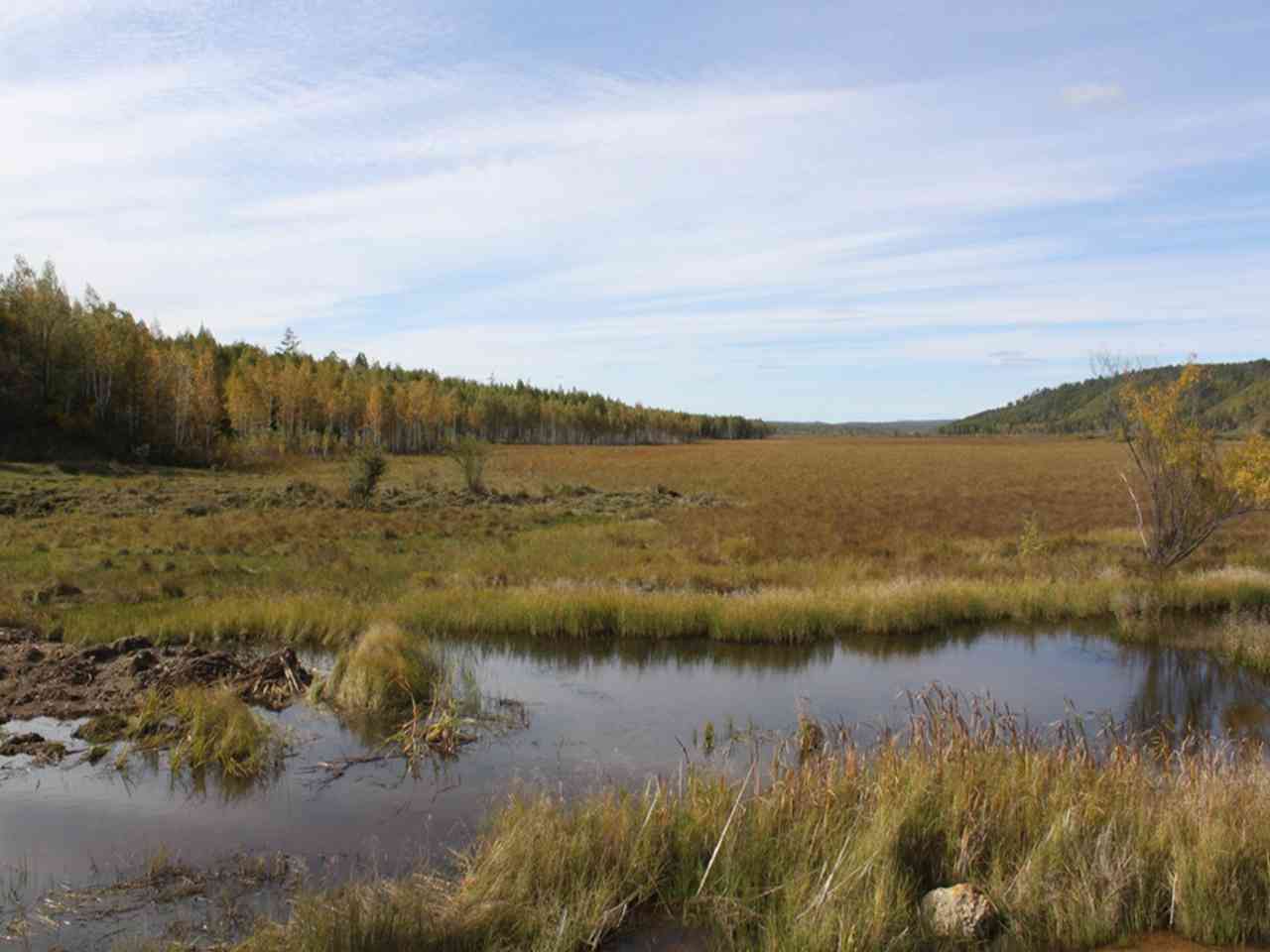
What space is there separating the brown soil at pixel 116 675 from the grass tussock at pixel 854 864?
6.35 m

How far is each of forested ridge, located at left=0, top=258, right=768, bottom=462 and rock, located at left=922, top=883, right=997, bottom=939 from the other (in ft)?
143

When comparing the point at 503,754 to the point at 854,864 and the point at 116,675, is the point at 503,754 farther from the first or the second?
the point at 116,675

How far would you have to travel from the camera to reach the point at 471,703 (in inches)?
507

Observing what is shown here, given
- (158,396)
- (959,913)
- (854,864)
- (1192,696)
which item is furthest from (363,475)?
(158,396)

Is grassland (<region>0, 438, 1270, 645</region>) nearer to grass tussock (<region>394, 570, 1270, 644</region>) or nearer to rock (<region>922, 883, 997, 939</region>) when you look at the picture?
grass tussock (<region>394, 570, 1270, 644</region>)

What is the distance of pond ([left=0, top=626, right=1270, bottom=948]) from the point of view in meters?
8.02

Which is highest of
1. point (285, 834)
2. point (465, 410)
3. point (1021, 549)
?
point (465, 410)

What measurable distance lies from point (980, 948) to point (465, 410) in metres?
125

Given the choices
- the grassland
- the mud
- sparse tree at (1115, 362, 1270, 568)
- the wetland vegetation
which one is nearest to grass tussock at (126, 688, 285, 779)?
the wetland vegetation

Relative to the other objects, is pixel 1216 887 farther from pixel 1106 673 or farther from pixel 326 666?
pixel 326 666

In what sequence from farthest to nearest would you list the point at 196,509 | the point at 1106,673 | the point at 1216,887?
the point at 196,509
the point at 1106,673
the point at 1216,887

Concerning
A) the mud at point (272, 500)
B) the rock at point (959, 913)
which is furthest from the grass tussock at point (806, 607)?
the mud at point (272, 500)

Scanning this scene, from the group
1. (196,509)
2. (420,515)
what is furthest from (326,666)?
(196,509)

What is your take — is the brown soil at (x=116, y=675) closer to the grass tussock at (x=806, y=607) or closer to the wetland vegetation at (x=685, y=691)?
the wetland vegetation at (x=685, y=691)
